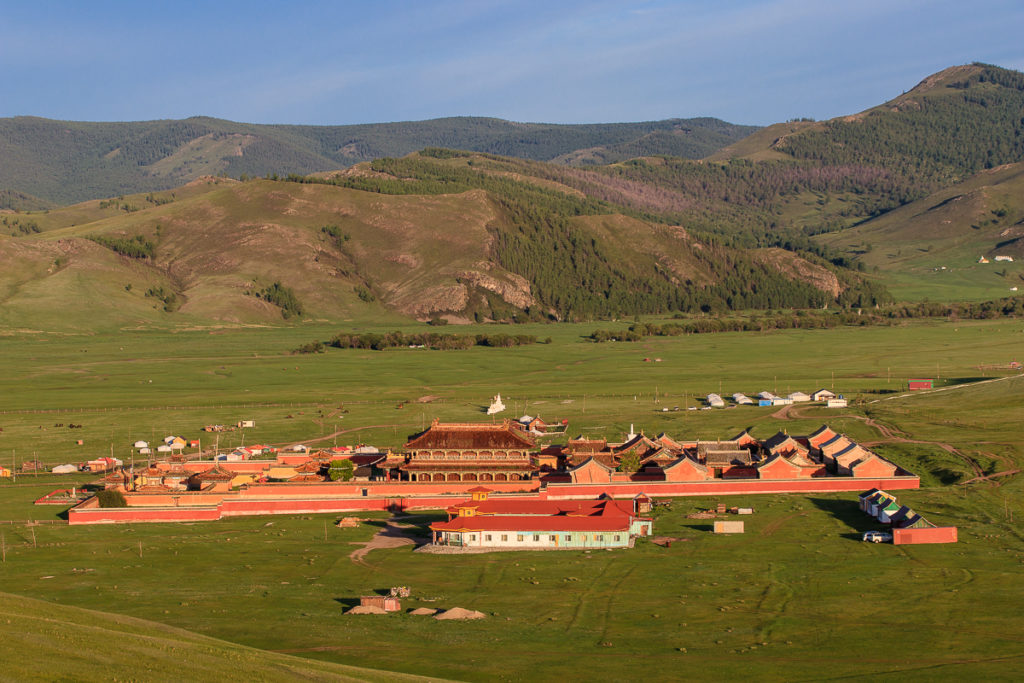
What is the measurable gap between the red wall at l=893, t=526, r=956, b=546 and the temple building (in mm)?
29258

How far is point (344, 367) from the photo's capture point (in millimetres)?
188250

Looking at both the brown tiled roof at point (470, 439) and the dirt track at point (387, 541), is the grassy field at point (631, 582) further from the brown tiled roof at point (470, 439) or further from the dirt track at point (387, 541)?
the brown tiled roof at point (470, 439)

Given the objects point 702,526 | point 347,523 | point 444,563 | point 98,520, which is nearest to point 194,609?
point 444,563

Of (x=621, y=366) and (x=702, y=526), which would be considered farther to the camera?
(x=621, y=366)

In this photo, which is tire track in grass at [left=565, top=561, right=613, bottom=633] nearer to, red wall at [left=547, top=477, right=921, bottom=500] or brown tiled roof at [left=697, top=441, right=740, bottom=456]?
red wall at [left=547, top=477, right=921, bottom=500]

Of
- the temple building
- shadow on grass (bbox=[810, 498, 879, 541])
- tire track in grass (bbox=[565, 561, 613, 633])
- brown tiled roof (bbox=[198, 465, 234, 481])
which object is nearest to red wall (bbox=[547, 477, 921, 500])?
shadow on grass (bbox=[810, 498, 879, 541])

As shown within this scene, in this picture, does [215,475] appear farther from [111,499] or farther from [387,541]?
[387,541]

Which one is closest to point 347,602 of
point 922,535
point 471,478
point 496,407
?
point 471,478

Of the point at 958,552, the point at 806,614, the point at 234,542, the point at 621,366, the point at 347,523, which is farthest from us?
the point at 621,366

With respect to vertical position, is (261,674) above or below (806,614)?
above

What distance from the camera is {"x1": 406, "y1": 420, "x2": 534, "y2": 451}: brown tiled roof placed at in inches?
3519

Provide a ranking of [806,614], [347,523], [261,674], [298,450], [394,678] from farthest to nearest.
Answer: [298,450]
[347,523]
[806,614]
[394,678]
[261,674]

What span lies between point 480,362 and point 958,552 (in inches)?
5195

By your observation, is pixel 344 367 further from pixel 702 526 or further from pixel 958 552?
pixel 958 552
